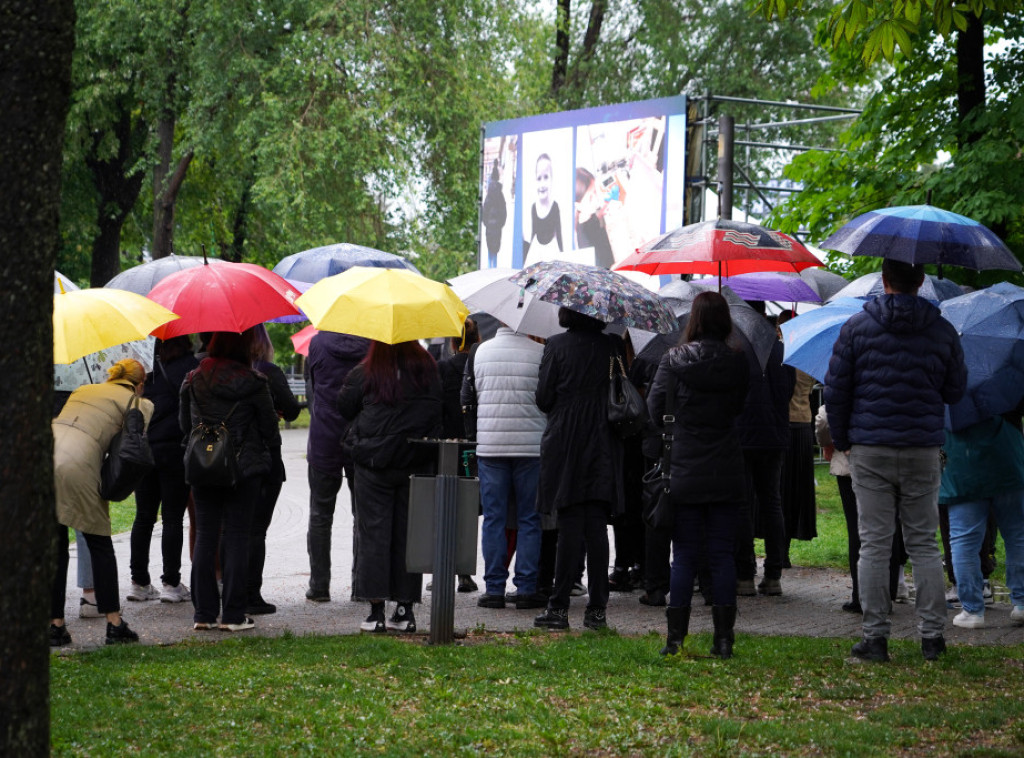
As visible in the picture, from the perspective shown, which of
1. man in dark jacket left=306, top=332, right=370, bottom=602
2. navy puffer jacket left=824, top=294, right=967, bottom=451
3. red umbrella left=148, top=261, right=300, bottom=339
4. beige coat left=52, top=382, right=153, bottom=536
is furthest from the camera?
man in dark jacket left=306, top=332, right=370, bottom=602

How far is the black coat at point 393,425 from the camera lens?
8.09 m

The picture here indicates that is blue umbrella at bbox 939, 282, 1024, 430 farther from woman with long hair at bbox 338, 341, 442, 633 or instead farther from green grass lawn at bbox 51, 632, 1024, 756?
woman with long hair at bbox 338, 341, 442, 633

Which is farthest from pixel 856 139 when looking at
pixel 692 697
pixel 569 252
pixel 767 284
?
pixel 692 697

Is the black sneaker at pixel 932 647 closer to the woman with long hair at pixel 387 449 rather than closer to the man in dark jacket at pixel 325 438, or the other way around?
the woman with long hair at pixel 387 449

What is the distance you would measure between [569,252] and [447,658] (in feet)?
44.5

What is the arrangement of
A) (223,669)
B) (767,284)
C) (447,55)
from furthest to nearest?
(447,55), (767,284), (223,669)

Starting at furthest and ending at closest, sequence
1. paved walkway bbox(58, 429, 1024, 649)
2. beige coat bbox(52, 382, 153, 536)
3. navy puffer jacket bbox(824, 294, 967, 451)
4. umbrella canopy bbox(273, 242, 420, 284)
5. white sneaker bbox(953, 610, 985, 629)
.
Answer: umbrella canopy bbox(273, 242, 420, 284) → white sneaker bbox(953, 610, 985, 629) → paved walkway bbox(58, 429, 1024, 649) → beige coat bbox(52, 382, 153, 536) → navy puffer jacket bbox(824, 294, 967, 451)

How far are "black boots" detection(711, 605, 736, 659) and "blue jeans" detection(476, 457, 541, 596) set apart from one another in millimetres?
2366

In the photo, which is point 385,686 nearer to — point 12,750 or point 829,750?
point 829,750

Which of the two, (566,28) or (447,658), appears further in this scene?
(566,28)

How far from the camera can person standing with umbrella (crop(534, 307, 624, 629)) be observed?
8.09 m

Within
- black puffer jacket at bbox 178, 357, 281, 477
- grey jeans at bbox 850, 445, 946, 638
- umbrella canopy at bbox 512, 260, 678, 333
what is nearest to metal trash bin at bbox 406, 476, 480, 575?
black puffer jacket at bbox 178, 357, 281, 477

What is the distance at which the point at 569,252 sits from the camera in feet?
66.4

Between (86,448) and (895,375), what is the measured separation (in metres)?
4.44
